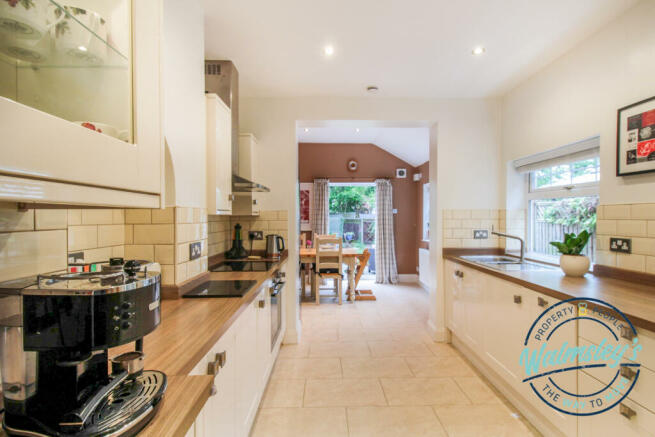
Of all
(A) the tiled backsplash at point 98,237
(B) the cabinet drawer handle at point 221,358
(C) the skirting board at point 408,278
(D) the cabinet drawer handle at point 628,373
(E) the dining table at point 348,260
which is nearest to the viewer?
(A) the tiled backsplash at point 98,237

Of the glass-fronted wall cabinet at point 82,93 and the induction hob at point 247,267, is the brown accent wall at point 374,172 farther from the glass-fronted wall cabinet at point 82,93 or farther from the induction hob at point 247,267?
the glass-fronted wall cabinet at point 82,93

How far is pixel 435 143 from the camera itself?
9.87ft

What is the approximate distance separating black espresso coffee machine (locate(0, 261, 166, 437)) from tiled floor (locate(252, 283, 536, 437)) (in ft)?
4.95

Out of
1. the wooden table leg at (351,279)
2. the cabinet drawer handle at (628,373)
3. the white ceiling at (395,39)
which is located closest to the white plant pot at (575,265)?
the cabinet drawer handle at (628,373)

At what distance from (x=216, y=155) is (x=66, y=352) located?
163cm

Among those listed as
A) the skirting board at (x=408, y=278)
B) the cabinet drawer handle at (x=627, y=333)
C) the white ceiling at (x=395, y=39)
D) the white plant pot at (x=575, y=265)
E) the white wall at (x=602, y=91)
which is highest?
the white ceiling at (x=395, y=39)

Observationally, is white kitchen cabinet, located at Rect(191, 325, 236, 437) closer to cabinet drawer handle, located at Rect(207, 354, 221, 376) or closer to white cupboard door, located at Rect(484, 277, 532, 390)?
cabinet drawer handle, located at Rect(207, 354, 221, 376)

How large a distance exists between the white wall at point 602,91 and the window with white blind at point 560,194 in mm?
129

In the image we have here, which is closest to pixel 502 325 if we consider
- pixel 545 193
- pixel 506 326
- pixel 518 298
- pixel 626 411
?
pixel 506 326

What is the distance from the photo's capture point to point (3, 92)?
1.51ft

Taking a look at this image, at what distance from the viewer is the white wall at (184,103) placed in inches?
53.9

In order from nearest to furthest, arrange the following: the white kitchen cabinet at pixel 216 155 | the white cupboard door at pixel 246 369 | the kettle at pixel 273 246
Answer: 1. the white cupboard door at pixel 246 369
2. the white kitchen cabinet at pixel 216 155
3. the kettle at pixel 273 246

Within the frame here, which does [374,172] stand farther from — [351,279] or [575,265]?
[575,265]

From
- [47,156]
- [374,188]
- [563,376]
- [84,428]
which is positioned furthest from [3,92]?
[374,188]
